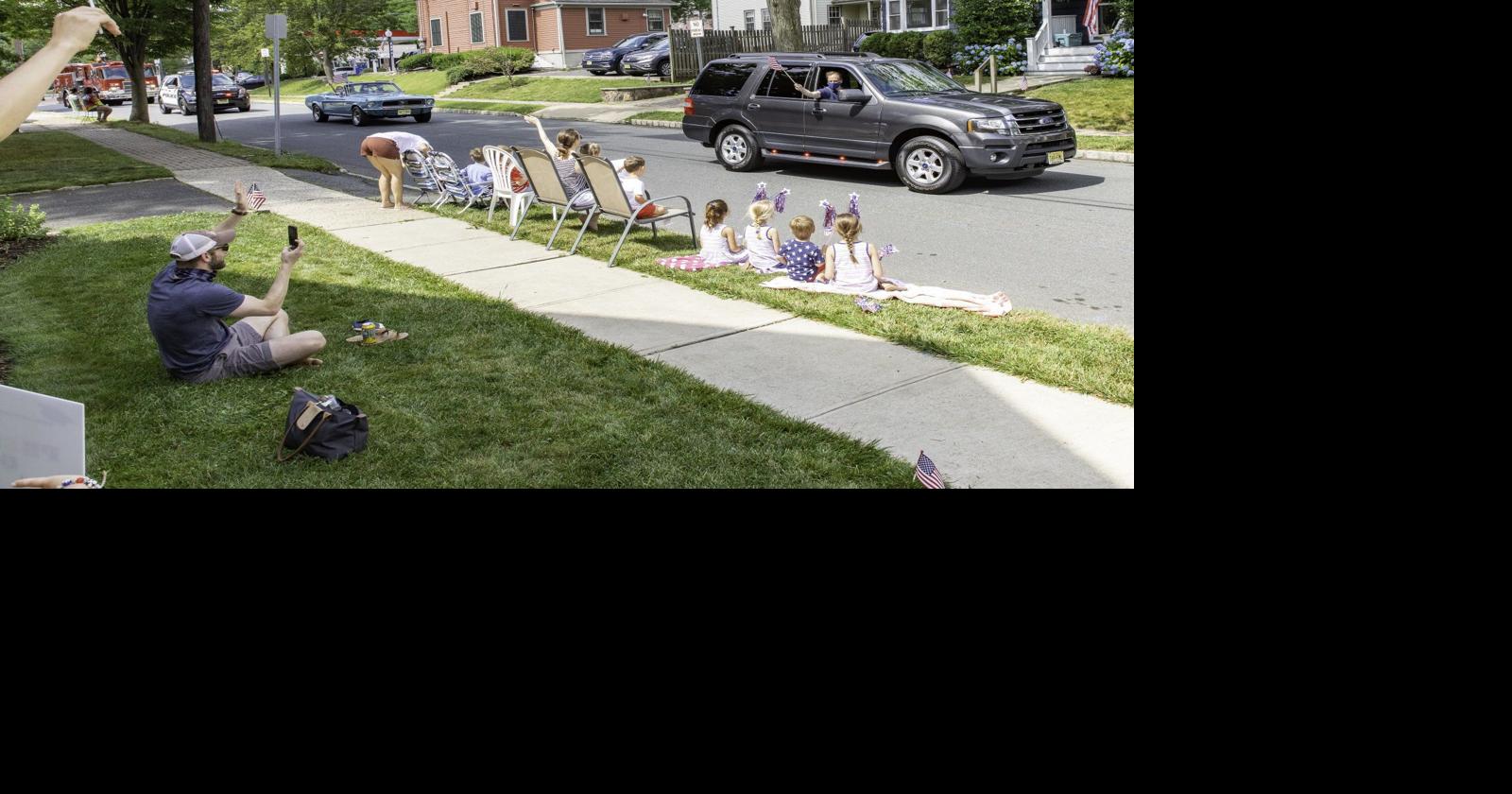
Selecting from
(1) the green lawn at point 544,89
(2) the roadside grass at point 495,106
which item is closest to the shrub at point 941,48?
(1) the green lawn at point 544,89

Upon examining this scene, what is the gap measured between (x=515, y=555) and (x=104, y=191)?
1296cm

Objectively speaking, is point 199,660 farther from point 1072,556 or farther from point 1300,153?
point 1300,153

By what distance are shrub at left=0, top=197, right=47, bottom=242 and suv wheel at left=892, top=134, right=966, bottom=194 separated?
7502mm

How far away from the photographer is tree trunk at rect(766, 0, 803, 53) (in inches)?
849

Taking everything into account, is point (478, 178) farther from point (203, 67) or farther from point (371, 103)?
point (371, 103)

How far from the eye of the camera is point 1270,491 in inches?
97.2

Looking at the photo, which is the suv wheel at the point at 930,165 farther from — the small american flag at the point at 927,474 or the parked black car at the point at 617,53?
the parked black car at the point at 617,53

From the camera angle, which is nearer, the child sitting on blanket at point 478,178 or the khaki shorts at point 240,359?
the khaki shorts at point 240,359

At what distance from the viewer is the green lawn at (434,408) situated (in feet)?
15.2

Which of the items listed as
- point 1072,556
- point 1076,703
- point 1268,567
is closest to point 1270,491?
point 1268,567

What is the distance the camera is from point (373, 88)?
2703cm

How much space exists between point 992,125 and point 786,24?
34.8ft

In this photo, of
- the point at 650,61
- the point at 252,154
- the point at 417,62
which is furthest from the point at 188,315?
the point at 417,62

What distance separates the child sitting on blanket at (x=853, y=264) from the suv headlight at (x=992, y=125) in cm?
500
